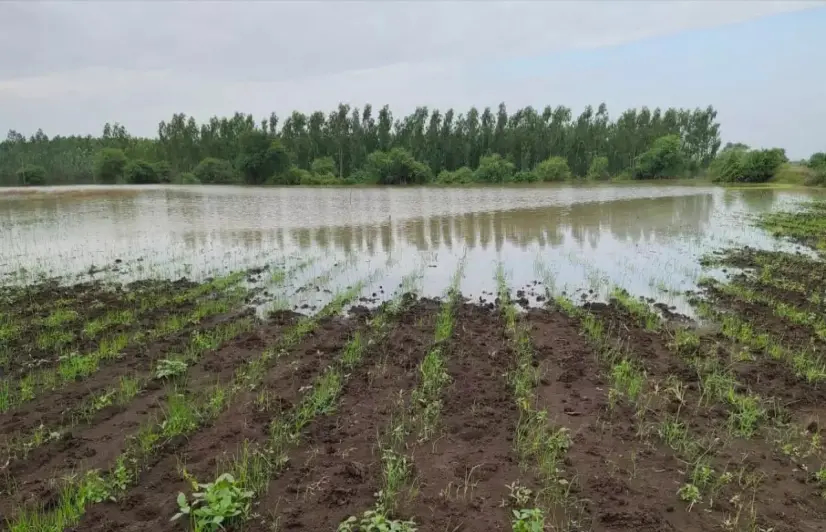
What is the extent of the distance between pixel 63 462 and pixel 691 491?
5616 millimetres

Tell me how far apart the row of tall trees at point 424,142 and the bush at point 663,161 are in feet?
15.5

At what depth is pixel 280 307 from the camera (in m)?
9.60

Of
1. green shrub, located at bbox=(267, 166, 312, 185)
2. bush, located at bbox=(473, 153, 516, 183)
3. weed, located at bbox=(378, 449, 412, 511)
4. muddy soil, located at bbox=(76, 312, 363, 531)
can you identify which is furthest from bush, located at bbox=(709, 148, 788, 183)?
weed, located at bbox=(378, 449, 412, 511)

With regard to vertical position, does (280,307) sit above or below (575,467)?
above

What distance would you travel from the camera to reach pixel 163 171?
3639 inches

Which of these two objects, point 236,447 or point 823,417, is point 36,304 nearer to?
point 236,447

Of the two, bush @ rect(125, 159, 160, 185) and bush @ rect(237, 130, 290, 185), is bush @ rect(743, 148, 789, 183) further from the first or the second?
bush @ rect(125, 159, 160, 185)

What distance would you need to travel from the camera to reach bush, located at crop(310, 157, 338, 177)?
90.4 m

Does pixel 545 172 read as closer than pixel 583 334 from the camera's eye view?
No

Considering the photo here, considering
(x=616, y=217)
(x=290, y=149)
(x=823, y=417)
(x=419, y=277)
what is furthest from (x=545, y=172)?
(x=823, y=417)

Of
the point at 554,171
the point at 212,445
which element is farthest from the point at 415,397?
the point at 554,171

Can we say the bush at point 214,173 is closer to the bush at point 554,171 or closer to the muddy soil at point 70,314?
the bush at point 554,171

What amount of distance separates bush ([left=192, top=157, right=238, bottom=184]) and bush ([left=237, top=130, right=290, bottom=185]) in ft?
10.1

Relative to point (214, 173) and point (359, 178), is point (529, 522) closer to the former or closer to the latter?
point (359, 178)
